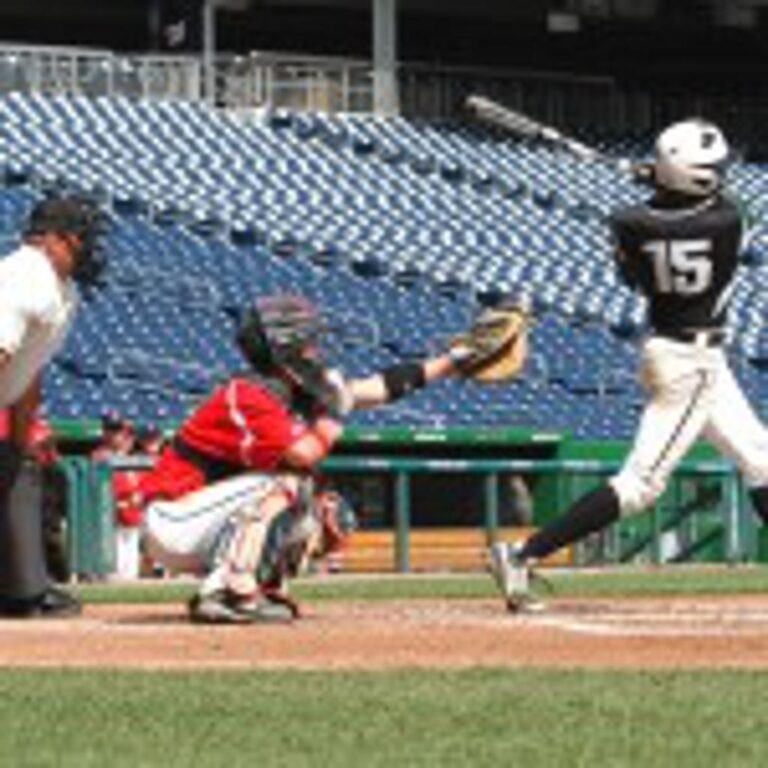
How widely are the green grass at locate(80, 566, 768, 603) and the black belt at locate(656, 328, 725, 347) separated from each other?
3.01 metres

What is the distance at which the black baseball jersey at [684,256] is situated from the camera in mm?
11008

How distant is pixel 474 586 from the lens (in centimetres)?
1614

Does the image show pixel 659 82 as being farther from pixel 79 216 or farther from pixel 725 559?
pixel 79 216

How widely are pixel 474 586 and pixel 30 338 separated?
588 cm

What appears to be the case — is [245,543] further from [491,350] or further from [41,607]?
[41,607]

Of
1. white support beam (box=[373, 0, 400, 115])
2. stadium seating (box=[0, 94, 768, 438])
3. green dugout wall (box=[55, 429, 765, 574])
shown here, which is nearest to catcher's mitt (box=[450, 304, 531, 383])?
green dugout wall (box=[55, 429, 765, 574])

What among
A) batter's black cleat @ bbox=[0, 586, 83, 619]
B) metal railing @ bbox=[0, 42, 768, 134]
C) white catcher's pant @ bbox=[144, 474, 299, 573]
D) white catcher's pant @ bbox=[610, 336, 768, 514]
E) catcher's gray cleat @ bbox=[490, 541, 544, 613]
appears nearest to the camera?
white catcher's pant @ bbox=[144, 474, 299, 573]

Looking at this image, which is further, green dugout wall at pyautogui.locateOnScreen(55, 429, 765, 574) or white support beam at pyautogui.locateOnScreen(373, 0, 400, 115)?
white support beam at pyautogui.locateOnScreen(373, 0, 400, 115)

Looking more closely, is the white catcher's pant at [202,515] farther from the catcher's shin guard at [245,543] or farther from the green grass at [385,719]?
the green grass at [385,719]

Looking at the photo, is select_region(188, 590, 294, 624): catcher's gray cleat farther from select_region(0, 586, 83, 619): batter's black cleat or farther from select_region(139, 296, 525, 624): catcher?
select_region(0, 586, 83, 619): batter's black cleat

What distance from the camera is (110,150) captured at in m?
30.5

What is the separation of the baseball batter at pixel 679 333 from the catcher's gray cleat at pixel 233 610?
1042mm

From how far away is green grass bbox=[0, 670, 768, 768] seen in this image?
6109 mm

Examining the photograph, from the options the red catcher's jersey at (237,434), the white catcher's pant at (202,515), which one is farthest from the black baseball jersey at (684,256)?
the white catcher's pant at (202,515)
